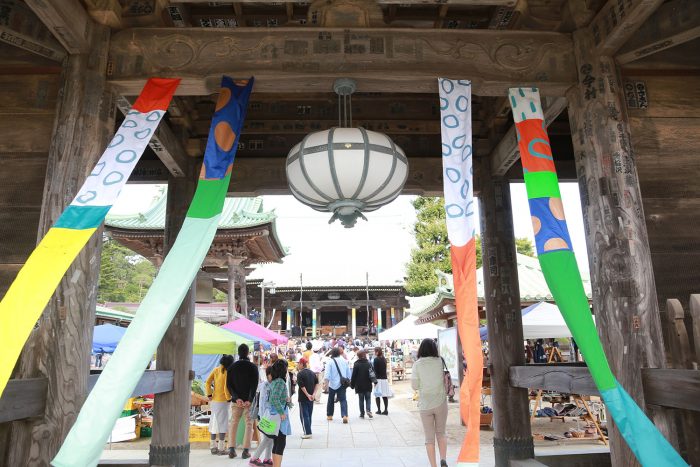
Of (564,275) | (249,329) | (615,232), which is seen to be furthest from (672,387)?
(249,329)

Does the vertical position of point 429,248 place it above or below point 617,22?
above

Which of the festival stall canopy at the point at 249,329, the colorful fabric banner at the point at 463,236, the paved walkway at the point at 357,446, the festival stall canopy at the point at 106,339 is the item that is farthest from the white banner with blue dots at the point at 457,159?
the festival stall canopy at the point at 249,329

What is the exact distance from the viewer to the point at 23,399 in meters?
2.93

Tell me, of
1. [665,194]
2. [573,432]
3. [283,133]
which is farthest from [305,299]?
[665,194]

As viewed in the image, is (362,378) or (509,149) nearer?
(509,149)

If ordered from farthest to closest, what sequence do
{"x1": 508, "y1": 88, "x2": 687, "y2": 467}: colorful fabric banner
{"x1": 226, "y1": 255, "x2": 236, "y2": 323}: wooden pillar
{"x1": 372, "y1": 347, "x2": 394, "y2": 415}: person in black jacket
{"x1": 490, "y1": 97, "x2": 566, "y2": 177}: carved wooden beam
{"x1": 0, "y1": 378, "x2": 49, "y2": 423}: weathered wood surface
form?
1. {"x1": 226, "y1": 255, "x2": 236, "y2": 323}: wooden pillar
2. {"x1": 372, "y1": 347, "x2": 394, "y2": 415}: person in black jacket
3. {"x1": 490, "y1": 97, "x2": 566, "y2": 177}: carved wooden beam
4. {"x1": 0, "y1": 378, "x2": 49, "y2": 423}: weathered wood surface
5. {"x1": 508, "y1": 88, "x2": 687, "y2": 467}: colorful fabric banner

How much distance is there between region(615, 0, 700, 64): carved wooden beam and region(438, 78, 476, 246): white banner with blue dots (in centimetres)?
125

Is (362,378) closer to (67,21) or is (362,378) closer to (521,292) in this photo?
(521,292)

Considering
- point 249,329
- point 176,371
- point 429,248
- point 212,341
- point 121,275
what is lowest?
point 176,371

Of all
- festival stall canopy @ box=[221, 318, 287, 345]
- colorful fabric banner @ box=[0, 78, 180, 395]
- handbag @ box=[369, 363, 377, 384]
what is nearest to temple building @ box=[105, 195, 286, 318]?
festival stall canopy @ box=[221, 318, 287, 345]

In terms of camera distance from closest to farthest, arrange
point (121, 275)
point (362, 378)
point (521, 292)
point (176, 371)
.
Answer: point (176, 371) < point (362, 378) < point (521, 292) < point (121, 275)

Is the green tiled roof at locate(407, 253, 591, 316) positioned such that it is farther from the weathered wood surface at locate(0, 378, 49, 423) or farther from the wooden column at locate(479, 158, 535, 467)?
the weathered wood surface at locate(0, 378, 49, 423)

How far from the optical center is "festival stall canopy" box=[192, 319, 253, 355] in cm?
949

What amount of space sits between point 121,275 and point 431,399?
4214cm
